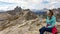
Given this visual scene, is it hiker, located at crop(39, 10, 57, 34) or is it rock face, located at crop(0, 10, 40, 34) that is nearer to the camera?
hiker, located at crop(39, 10, 57, 34)

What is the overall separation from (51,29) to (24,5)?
1.61 m

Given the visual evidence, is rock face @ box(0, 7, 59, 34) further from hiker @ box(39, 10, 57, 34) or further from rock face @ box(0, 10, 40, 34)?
hiker @ box(39, 10, 57, 34)

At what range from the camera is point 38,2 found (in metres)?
4.83

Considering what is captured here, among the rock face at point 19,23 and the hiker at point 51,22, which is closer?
the hiker at point 51,22

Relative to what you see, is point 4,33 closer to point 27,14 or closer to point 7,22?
point 7,22

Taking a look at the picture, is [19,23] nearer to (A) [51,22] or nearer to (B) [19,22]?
(B) [19,22]

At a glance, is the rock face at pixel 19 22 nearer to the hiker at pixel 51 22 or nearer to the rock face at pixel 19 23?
the rock face at pixel 19 23

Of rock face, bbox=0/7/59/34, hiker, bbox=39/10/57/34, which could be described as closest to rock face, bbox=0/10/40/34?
rock face, bbox=0/7/59/34

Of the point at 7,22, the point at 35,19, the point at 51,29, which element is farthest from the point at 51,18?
the point at 7,22

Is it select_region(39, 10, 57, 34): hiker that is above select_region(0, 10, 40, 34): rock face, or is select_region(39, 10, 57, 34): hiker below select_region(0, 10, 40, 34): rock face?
above

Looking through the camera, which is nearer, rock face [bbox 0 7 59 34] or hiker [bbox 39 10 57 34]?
hiker [bbox 39 10 57 34]

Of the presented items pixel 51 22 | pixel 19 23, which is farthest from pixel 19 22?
pixel 51 22

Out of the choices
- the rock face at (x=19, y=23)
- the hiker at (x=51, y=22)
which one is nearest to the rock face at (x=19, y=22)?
the rock face at (x=19, y=23)

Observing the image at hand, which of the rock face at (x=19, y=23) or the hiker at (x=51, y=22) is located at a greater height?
the hiker at (x=51, y=22)
